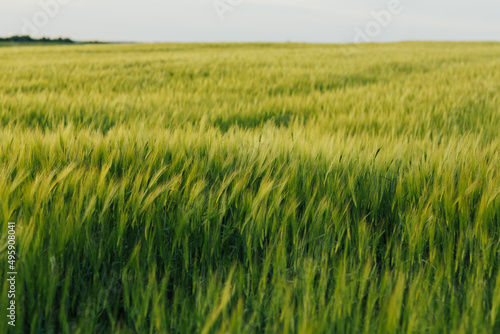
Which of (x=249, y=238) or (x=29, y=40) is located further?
(x=29, y=40)

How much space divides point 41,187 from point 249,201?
1.74 feet

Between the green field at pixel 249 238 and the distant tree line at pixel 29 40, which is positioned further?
the distant tree line at pixel 29 40

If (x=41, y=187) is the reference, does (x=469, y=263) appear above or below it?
below

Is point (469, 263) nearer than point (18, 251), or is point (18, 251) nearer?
point (18, 251)

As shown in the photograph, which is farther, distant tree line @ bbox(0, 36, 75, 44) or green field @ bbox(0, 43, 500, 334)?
distant tree line @ bbox(0, 36, 75, 44)

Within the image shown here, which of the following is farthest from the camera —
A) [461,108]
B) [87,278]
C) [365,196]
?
[461,108]

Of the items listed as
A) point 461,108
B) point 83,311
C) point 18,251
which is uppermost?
point 461,108

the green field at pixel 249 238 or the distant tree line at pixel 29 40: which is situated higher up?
the distant tree line at pixel 29 40

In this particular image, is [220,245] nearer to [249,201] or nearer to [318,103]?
[249,201]

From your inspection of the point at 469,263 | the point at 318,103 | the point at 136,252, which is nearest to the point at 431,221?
the point at 469,263

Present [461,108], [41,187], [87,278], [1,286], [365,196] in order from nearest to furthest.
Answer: [1,286], [87,278], [41,187], [365,196], [461,108]

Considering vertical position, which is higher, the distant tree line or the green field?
the distant tree line

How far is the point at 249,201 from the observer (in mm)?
1005

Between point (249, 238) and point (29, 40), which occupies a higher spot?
point (29, 40)
